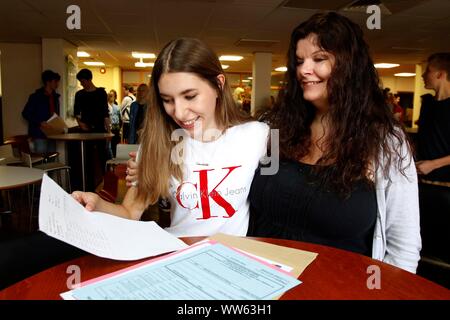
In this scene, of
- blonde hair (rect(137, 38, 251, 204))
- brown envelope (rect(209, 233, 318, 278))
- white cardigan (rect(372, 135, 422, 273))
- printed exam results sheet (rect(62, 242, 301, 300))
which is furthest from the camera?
blonde hair (rect(137, 38, 251, 204))

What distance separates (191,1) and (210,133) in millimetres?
3504

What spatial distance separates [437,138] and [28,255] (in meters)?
2.89

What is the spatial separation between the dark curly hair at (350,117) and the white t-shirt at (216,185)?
0.15m

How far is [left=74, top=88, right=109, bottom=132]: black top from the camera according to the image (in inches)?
210

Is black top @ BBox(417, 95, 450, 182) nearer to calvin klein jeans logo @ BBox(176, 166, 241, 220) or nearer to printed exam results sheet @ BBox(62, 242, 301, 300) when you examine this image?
calvin klein jeans logo @ BBox(176, 166, 241, 220)

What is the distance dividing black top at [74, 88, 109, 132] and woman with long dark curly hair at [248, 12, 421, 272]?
449 centimetres

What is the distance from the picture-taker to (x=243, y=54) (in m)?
8.88

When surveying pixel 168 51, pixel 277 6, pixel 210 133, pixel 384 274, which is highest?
pixel 277 6

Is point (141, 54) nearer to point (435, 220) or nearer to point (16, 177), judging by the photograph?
point (16, 177)

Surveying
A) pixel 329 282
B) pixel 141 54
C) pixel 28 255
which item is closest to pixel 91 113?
pixel 141 54

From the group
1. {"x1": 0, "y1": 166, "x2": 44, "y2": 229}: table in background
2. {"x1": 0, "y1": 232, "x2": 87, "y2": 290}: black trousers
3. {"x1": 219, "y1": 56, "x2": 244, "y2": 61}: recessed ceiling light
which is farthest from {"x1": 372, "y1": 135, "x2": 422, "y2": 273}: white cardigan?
{"x1": 219, "y1": 56, "x2": 244, "y2": 61}: recessed ceiling light

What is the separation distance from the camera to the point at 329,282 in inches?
28.9

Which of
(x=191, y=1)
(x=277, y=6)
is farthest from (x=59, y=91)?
(x=277, y=6)
